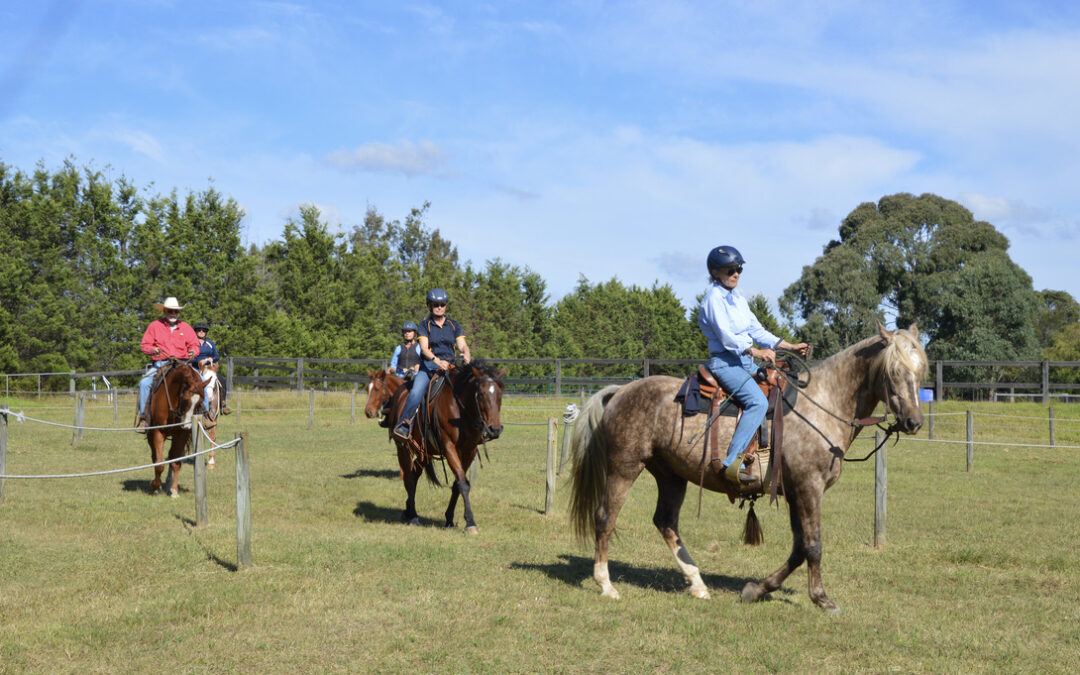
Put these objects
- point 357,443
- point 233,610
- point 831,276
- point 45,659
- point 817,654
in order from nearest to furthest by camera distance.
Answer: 1. point 45,659
2. point 817,654
3. point 233,610
4. point 357,443
5. point 831,276

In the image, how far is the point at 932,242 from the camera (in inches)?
2104

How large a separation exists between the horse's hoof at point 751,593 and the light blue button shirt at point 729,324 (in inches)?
77.1

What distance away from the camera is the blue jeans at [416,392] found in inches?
424

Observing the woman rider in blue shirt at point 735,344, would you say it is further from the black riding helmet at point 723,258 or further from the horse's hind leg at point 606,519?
the horse's hind leg at point 606,519

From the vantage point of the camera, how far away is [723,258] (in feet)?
23.7

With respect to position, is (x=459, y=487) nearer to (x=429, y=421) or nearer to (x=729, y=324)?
(x=429, y=421)

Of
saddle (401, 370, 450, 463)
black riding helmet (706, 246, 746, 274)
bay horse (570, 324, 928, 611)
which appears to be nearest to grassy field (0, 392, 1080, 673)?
bay horse (570, 324, 928, 611)

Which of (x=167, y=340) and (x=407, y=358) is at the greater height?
(x=167, y=340)

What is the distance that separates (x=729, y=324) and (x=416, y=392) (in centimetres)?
494

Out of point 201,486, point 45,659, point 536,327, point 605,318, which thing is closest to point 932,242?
point 605,318

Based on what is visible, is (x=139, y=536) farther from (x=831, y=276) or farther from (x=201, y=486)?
(x=831, y=276)

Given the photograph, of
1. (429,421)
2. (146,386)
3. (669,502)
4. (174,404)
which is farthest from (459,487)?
(146,386)

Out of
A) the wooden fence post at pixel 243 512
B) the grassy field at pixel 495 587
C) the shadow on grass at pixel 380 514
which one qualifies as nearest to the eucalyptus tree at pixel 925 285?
the grassy field at pixel 495 587

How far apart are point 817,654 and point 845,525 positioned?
18.3ft
